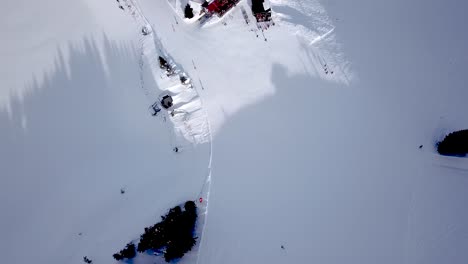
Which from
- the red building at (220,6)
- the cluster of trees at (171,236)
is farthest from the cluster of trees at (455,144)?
the red building at (220,6)

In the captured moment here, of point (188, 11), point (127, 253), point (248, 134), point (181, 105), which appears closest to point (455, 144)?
point (248, 134)

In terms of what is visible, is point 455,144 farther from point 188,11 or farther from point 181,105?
point 188,11

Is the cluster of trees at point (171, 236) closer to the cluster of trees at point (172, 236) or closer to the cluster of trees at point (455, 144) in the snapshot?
the cluster of trees at point (172, 236)

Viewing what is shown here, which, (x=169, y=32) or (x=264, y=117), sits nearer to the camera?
(x=264, y=117)

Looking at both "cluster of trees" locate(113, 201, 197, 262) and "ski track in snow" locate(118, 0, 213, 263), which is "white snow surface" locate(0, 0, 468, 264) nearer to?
Answer: "ski track in snow" locate(118, 0, 213, 263)

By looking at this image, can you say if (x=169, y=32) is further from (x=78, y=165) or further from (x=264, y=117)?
(x=78, y=165)

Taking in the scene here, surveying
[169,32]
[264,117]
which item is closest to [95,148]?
[169,32]

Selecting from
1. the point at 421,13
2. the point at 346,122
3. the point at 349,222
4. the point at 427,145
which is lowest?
the point at 349,222
